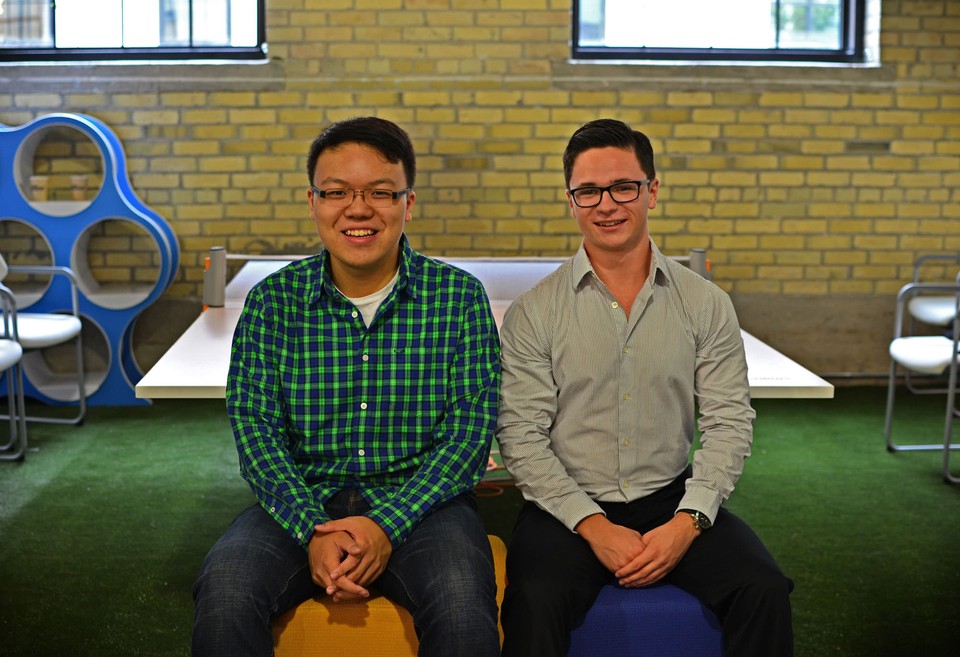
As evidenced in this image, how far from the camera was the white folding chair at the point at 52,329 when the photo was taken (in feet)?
16.4

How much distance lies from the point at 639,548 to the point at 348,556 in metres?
0.57

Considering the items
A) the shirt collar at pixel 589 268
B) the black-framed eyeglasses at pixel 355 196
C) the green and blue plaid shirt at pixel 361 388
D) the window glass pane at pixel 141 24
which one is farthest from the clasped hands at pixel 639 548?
the window glass pane at pixel 141 24

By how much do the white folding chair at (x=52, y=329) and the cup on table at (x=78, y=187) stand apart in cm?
44

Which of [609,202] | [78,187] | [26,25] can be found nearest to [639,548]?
[609,202]

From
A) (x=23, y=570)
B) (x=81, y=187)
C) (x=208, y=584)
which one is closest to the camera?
(x=208, y=584)

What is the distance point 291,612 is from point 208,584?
0.62ft

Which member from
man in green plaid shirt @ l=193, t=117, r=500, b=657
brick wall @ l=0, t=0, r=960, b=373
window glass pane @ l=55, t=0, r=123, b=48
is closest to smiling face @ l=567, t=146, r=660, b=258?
man in green plaid shirt @ l=193, t=117, r=500, b=657

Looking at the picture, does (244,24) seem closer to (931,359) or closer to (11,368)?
(11,368)

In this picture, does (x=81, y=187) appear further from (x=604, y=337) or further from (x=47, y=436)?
(x=604, y=337)

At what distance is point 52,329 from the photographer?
16.9 feet

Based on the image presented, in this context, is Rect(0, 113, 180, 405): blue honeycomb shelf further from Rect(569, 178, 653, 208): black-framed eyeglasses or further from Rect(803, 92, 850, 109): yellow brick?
Rect(569, 178, 653, 208): black-framed eyeglasses

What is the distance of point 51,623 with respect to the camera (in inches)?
122

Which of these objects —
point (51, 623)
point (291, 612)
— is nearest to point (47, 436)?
point (51, 623)

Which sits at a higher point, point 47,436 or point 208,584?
point 208,584
